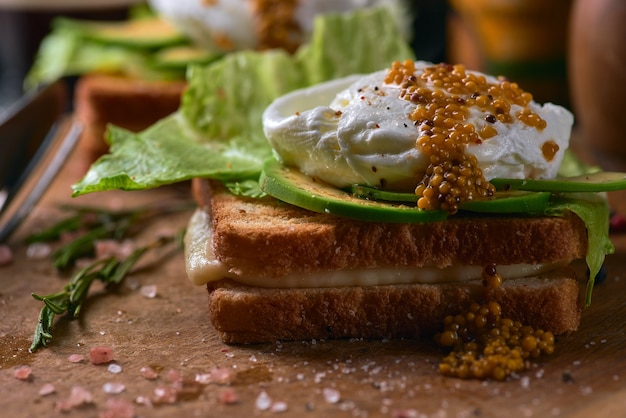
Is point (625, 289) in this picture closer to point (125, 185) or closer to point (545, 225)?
point (545, 225)

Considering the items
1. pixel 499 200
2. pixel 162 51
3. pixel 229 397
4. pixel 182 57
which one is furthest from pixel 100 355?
pixel 162 51

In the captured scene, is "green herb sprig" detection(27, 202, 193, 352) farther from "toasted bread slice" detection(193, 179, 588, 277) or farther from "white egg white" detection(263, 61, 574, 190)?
"white egg white" detection(263, 61, 574, 190)

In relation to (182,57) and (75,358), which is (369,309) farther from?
(182,57)

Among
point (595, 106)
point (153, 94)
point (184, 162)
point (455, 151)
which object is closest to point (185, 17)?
point (153, 94)

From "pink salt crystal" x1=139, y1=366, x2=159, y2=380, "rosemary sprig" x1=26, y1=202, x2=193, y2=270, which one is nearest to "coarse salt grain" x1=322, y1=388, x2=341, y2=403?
"pink salt crystal" x1=139, y1=366, x2=159, y2=380

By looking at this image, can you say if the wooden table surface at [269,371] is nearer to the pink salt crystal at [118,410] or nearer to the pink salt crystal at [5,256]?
the pink salt crystal at [118,410]
